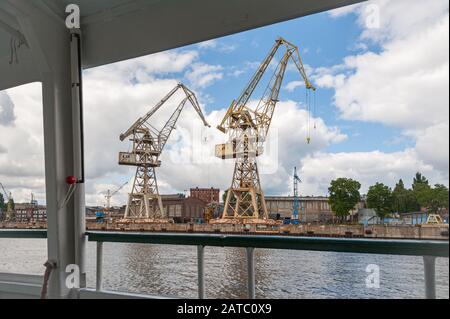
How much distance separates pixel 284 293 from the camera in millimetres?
2309

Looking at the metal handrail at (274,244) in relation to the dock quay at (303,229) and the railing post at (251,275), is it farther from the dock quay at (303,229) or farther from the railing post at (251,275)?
the dock quay at (303,229)

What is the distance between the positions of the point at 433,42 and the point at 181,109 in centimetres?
178

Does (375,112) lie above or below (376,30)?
below

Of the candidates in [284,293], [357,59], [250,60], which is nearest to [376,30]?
[357,59]

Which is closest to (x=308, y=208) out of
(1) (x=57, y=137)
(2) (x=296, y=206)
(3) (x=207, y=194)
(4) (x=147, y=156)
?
(2) (x=296, y=206)

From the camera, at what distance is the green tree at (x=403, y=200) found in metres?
2.18

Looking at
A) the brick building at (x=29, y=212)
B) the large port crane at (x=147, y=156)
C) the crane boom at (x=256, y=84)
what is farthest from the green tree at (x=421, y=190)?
the brick building at (x=29, y=212)

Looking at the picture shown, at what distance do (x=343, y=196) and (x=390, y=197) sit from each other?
10.8 inches

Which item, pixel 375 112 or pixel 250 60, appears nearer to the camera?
pixel 375 112

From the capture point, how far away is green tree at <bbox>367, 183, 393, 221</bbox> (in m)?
2.26

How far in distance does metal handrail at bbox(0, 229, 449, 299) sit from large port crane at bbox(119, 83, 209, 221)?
26 centimetres

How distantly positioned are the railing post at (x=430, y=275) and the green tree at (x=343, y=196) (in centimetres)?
57

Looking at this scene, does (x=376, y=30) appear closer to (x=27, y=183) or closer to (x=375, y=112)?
(x=375, y=112)
